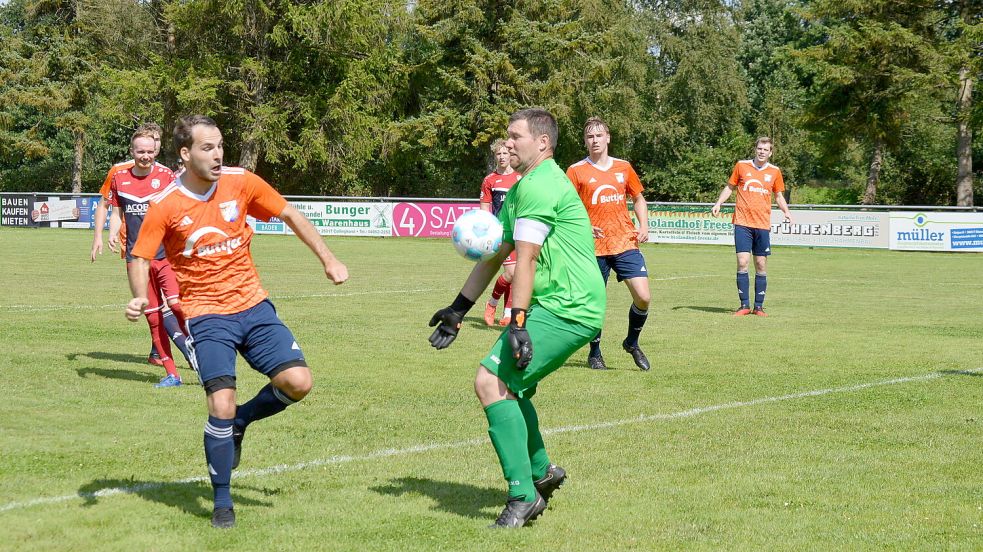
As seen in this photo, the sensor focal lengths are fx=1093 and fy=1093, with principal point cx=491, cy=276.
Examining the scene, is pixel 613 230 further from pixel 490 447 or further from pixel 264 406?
pixel 264 406

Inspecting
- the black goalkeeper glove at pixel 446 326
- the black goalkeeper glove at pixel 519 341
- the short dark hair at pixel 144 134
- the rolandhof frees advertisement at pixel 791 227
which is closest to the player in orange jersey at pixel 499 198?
the short dark hair at pixel 144 134

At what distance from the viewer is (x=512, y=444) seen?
521 cm

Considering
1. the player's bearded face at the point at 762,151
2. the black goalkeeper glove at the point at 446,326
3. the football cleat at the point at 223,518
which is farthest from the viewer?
the player's bearded face at the point at 762,151

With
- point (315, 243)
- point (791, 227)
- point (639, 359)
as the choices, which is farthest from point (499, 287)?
point (791, 227)

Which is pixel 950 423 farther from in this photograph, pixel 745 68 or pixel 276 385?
pixel 745 68

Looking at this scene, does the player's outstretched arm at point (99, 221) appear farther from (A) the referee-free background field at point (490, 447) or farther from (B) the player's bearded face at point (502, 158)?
(B) the player's bearded face at point (502, 158)

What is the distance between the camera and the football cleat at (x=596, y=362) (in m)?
10.4

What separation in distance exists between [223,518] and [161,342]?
4.72 meters

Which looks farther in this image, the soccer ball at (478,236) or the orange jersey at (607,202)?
the orange jersey at (607,202)

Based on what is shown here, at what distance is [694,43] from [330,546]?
197 feet

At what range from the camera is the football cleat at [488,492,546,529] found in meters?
5.15

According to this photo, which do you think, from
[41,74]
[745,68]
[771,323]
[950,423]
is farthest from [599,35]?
[950,423]

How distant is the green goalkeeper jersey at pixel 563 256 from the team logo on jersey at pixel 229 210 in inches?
56.2

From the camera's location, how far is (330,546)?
4883 millimetres
